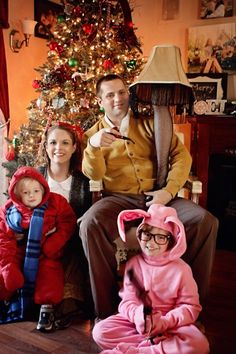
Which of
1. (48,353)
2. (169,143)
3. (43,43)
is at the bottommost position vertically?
(48,353)

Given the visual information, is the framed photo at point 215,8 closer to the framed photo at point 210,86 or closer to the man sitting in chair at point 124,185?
the framed photo at point 210,86

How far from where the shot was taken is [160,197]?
79.2 inches

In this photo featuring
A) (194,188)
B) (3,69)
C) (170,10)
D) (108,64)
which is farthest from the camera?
(170,10)

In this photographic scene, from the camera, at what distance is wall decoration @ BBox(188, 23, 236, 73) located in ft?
11.8

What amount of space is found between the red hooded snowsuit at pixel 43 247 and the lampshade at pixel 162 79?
730mm

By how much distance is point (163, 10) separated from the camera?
396cm

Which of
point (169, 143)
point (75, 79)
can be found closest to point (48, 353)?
point (169, 143)

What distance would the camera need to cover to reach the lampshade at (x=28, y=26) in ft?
12.0

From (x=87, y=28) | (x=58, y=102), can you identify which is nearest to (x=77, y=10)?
(x=87, y=28)

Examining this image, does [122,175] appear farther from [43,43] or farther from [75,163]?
[43,43]

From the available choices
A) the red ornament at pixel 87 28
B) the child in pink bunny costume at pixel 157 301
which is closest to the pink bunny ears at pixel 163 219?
the child in pink bunny costume at pixel 157 301

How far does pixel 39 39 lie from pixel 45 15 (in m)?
0.24

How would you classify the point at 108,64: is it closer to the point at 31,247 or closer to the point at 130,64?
the point at 130,64

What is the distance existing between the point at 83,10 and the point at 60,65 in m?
0.45
